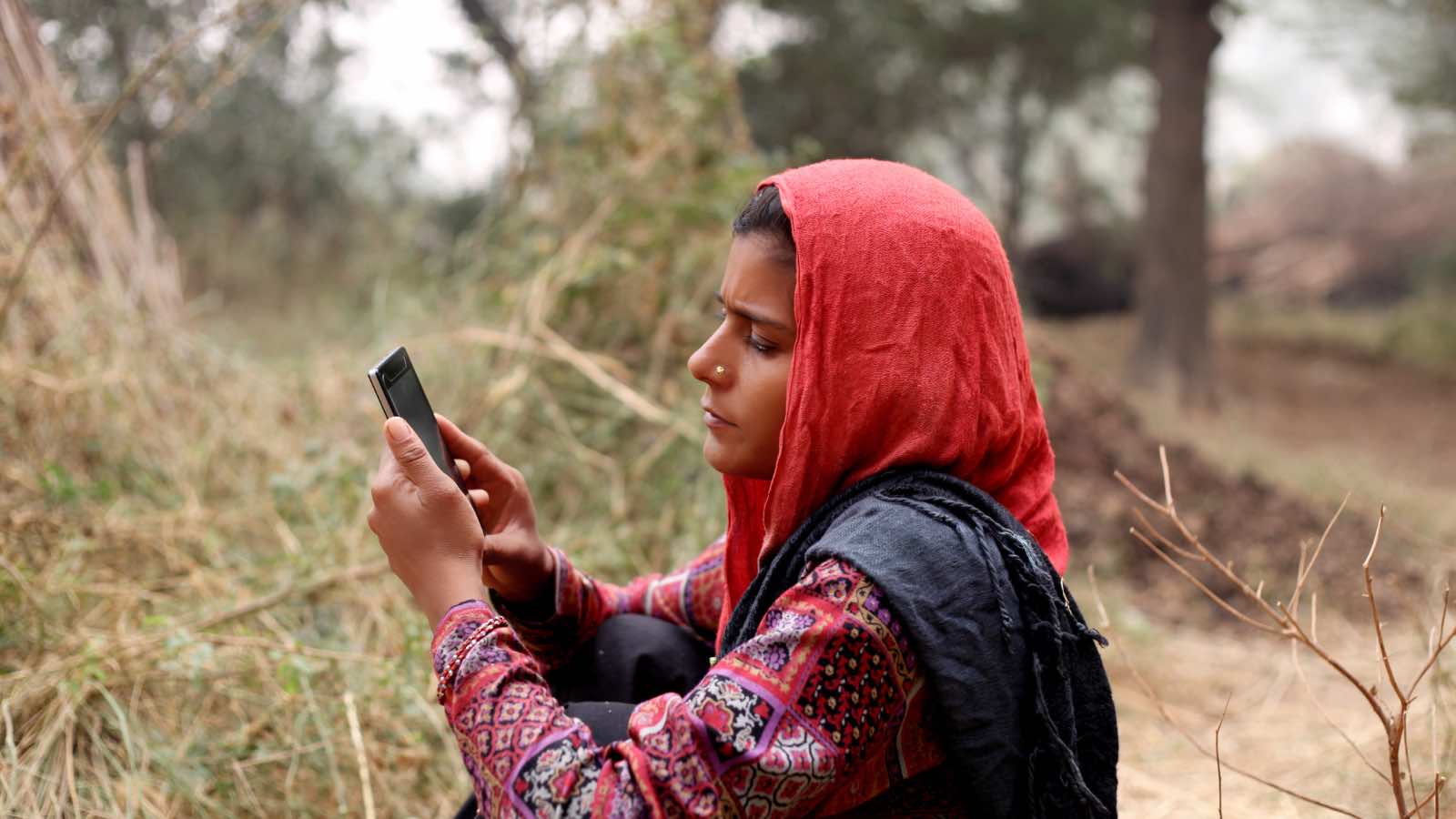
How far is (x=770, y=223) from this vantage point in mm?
1376

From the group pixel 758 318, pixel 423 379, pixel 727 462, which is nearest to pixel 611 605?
pixel 727 462

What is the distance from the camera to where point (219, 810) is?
1891mm

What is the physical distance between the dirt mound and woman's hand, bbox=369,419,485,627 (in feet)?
9.77

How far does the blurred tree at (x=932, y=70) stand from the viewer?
834cm

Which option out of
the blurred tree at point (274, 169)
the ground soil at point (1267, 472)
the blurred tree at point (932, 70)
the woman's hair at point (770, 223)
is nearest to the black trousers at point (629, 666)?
the woman's hair at point (770, 223)

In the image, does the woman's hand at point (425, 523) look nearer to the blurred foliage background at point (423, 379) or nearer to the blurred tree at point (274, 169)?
the blurred foliage background at point (423, 379)

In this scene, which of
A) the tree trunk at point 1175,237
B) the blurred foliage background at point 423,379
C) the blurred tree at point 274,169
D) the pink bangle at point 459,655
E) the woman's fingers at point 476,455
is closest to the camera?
the pink bangle at point 459,655

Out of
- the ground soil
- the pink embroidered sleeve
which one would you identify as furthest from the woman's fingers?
the ground soil

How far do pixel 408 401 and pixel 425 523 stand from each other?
209 millimetres

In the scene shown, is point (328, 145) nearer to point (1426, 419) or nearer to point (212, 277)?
point (212, 277)

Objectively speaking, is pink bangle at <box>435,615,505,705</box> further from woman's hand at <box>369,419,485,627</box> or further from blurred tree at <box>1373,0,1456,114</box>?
blurred tree at <box>1373,0,1456,114</box>

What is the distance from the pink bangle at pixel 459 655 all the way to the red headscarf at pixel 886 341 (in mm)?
329

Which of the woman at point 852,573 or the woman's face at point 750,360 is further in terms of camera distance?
the woman's face at point 750,360

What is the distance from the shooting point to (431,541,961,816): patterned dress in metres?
1.12
